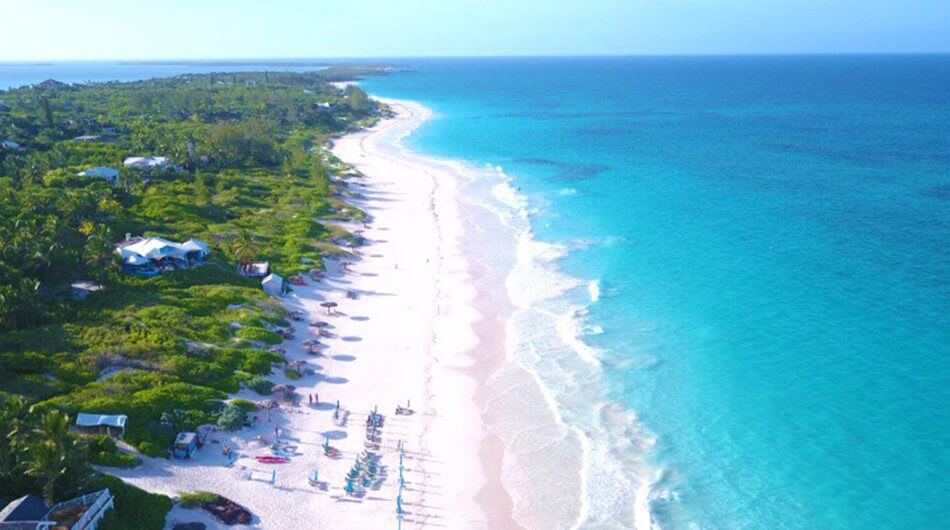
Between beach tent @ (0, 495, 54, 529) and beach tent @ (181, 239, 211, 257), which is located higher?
beach tent @ (181, 239, 211, 257)

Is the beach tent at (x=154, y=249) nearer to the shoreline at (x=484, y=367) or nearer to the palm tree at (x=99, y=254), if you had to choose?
the palm tree at (x=99, y=254)

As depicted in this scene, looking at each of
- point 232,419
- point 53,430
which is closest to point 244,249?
point 232,419

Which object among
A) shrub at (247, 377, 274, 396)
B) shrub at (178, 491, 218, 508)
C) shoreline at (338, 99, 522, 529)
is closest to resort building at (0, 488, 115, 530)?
shrub at (178, 491, 218, 508)

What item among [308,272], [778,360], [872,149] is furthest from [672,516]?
[872,149]

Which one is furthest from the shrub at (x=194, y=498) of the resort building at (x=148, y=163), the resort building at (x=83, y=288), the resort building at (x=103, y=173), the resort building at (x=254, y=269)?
the resort building at (x=148, y=163)

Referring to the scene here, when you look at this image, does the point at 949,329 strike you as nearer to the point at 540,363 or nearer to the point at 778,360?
the point at 778,360

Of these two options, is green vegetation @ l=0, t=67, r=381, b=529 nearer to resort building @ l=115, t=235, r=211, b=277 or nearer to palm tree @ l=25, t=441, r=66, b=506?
palm tree @ l=25, t=441, r=66, b=506

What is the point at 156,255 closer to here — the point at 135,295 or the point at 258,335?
the point at 135,295
